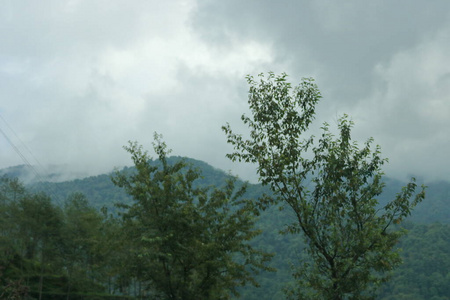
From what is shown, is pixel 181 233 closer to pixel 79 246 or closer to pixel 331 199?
pixel 331 199

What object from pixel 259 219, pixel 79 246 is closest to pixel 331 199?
pixel 259 219

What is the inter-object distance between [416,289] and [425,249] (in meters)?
32.9

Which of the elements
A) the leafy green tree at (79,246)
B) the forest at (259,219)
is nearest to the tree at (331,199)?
the forest at (259,219)

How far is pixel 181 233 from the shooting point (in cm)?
2144

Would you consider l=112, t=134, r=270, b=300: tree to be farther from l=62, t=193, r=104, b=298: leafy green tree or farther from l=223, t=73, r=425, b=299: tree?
l=62, t=193, r=104, b=298: leafy green tree

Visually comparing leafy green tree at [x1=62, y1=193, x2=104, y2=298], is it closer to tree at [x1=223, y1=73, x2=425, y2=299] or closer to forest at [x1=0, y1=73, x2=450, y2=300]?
forest at [x1=0, y1=73, x2=450, y2=300]

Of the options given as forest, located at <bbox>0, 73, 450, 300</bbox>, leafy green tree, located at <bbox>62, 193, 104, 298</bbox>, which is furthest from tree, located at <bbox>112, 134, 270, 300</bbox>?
leafy green tree, located at <bbox>62, 193, 104, 298</bbox>

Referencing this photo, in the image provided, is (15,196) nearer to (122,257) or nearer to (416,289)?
(122,257)

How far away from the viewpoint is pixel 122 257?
71.3ft

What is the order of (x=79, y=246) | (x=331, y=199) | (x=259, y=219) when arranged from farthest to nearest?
1. (x=79, y=246)
2. (x=259, y=219)
3. (x=331, y=199)

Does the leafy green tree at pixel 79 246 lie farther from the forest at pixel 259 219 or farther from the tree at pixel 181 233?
the tree at pixel 181 233

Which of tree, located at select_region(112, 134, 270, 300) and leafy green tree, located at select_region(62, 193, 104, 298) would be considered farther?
leafy green tree, located at select_region(62, 193, 104, 298)

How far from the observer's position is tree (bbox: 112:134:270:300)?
67.8 ft

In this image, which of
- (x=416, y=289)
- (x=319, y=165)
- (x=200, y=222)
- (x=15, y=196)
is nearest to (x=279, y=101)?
(x=319, y=165)
